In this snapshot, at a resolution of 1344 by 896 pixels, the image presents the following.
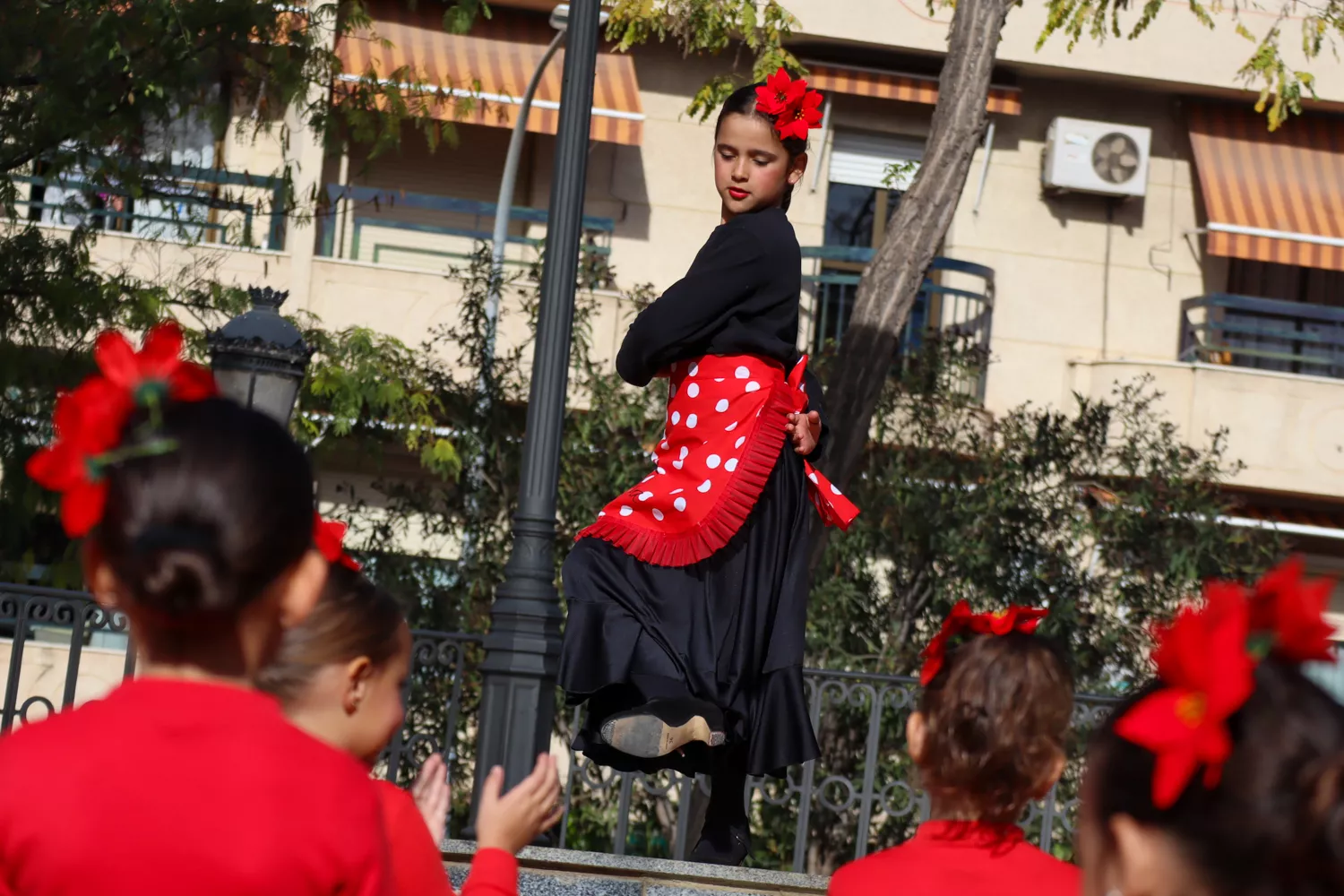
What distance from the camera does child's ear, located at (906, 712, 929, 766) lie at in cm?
261

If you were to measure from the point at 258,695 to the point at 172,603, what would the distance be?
0.45 feet

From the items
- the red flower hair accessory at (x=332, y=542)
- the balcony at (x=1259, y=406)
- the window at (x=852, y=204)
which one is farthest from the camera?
the window at (x=852, y=204)

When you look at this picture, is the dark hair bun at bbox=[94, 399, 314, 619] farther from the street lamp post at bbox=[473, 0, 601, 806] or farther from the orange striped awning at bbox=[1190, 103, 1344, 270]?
the orange striped awning at bbox=[1190, 103, 1344, 270]

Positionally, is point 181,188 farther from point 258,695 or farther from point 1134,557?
point 258,695

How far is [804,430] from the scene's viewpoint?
4371 mm

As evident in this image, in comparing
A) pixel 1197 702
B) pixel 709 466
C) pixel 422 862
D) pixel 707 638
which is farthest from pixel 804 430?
pixel 1197 702

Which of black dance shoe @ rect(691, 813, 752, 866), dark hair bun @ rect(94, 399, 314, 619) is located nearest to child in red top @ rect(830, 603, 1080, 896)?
dark hair bun @ rect(94, 399, 314, 619)

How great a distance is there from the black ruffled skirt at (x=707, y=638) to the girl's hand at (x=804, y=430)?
2.2 inches

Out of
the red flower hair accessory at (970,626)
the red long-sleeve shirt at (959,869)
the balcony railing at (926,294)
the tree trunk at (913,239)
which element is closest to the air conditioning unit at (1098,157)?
the balcony railing at (926,294)

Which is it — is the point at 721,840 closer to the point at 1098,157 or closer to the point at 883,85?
the point at 883,85

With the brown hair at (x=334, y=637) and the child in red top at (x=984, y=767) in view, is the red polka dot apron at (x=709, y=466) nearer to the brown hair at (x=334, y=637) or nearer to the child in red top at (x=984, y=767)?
the child in red top at (x=984, y=767)

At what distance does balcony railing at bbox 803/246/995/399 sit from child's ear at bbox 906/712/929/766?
485 inches

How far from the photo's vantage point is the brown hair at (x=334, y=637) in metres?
2.35

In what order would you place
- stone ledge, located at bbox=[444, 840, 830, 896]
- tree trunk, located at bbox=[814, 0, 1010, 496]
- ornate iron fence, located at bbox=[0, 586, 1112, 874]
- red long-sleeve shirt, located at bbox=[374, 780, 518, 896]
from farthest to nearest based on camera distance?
1. tree trunk, located at bbox=[814, 0, 1010, 496]
2. ornate iron fence, located at bbox=[0, 586, 1112, 874]
3. stone ledge, located at bbox=[444, 840, 830, 896]
4. red long-sleeve shirt, located at bbox=[374, 780, 518, 896]
